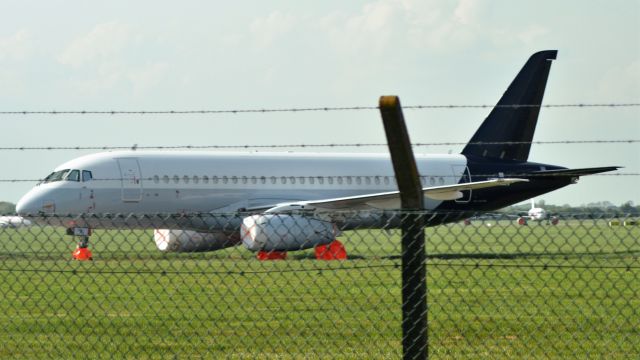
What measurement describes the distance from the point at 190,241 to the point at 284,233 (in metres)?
5.37

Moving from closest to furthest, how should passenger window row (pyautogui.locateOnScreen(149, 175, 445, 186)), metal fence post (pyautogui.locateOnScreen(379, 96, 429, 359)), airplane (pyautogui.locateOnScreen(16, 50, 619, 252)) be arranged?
metal fence post (pyautogui.locateOnScreen(379, 96, 429, 359)), airplane (pyautogui.locateOnScreen(16, 50, 619, 252)), passenger window row (pyautogui.locateOnScreen(149, 175, 445, 186))

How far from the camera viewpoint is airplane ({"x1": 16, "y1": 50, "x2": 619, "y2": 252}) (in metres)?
25.3

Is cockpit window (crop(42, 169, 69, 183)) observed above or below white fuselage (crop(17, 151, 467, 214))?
above

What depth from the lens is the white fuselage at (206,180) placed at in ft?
86.1

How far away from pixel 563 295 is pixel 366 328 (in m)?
4.27

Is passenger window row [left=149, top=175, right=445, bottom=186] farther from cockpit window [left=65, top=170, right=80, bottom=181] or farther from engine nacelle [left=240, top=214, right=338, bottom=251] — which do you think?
engine nacelle [left=240, top=214, right=338, bottom=251]

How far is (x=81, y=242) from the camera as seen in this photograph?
2547 cm

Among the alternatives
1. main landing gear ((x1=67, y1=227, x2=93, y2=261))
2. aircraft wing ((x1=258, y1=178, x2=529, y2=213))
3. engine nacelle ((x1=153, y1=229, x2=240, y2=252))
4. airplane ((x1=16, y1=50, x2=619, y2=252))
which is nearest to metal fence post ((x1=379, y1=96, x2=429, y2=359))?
airplane ((x1=16, y1=50, x2=619, y2=252))

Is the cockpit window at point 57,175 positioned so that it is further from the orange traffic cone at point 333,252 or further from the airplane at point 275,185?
the orange traffic cone at point 333,252

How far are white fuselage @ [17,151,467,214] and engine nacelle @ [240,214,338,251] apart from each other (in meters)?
1.97

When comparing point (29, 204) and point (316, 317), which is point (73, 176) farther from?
point (316, 317)

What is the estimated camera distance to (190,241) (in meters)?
28.7

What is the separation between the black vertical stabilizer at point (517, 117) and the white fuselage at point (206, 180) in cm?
134

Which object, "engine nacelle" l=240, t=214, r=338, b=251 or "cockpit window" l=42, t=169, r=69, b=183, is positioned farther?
"cockpit window" l=42, t=169, r=69, b=183
